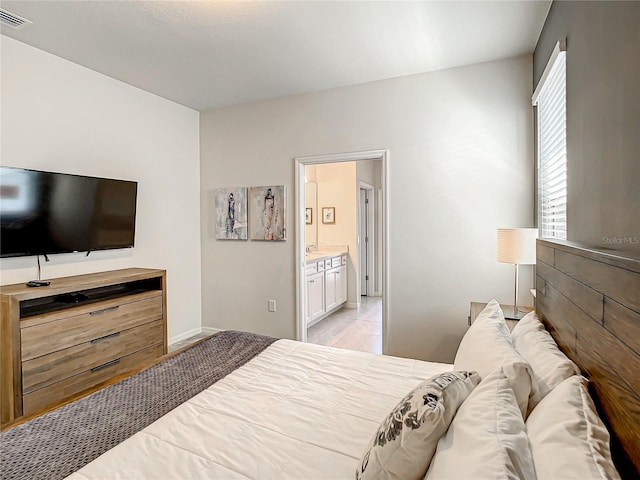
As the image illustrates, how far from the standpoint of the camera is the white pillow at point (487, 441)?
742mm

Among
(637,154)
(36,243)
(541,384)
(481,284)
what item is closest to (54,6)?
(36,243)

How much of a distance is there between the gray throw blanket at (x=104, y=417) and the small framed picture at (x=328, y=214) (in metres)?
4.13

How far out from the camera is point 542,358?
1.24 metres

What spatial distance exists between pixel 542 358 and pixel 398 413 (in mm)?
611

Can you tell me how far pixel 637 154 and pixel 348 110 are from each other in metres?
2.70

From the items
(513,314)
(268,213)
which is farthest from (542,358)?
(268,213)

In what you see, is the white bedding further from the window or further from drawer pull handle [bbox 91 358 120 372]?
drawer pull handle [bbox 91 358 120 372]

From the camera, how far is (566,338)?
129 centimetres

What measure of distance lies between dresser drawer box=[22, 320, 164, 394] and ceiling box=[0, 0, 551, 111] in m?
2.24

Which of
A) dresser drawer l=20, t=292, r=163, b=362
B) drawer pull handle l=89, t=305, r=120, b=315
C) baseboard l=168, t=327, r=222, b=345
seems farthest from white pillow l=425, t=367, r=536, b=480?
baseboard l=168, t=327, r=222, b=345

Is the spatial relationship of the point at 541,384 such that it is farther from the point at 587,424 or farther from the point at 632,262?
the point at 632,262

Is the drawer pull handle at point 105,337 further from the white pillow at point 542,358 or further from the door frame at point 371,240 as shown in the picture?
the door frame at point 371,240

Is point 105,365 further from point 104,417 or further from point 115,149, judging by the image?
point 115,149

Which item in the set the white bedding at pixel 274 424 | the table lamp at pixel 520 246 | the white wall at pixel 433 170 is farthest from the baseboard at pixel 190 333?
the table lamp at pixel 520 246
